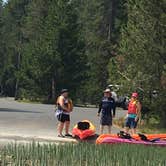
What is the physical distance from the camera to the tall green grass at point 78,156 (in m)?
10.5

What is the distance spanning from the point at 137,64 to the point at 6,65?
48.0 m

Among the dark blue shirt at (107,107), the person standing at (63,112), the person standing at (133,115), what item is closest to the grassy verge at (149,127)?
the person standing at (133,115)

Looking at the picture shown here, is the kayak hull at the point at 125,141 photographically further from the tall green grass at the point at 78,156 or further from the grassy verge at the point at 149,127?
the grassy verge at the point at 149,127

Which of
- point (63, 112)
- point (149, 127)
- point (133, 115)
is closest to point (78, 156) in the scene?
point (63, 112)

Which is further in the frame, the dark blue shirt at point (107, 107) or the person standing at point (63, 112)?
the dark blue shirt at point (107, 107)

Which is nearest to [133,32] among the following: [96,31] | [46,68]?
[46,68]

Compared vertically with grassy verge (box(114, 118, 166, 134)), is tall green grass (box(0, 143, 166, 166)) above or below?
above

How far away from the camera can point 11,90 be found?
244ft

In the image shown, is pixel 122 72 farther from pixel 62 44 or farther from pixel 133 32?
pixel 62 44

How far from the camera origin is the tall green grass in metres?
10.5

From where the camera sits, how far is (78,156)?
11.1 meters

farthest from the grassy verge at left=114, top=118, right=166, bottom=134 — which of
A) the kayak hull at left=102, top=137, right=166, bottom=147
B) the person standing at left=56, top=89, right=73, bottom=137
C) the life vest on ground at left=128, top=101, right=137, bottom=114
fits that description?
the kayak hull at left=102, top=137, right=166, bottom=147

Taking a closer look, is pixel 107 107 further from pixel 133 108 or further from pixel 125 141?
pixel 125 141

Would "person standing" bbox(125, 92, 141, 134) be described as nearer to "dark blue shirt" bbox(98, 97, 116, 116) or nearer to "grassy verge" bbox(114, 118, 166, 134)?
"dark blue shirt" bbox(98, 97, 116, 116)
